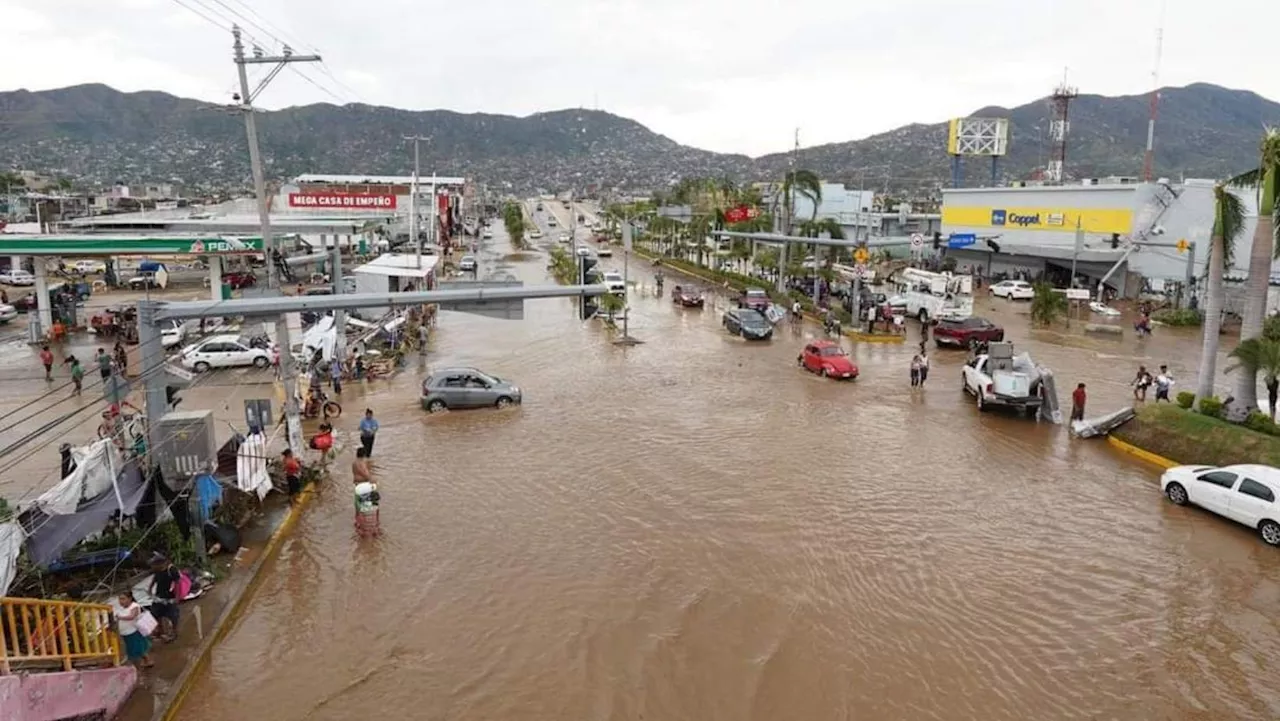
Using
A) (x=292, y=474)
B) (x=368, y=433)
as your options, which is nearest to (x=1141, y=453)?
(x=368, y=433)

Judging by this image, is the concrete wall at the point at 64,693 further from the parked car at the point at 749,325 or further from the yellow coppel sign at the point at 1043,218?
the yellow coppel sign at the point at 1043,218

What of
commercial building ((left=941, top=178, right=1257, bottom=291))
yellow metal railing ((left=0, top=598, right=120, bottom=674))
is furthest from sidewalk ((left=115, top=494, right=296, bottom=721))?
commercial building ((left=941, top=178, right=1257, bottom=291))

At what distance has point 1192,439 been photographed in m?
18.9

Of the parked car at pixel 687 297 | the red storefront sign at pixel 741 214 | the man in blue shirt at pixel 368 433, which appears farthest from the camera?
the red storefront sign at pixel 741 214

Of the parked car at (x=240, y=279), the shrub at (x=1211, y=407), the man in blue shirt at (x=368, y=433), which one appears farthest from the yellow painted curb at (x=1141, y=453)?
the parked car at (x=240, y=279)

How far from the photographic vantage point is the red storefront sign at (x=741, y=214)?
60844mm

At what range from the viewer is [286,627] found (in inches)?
449

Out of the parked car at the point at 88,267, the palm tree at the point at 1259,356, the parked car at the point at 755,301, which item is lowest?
the parked car at the point at 755,301

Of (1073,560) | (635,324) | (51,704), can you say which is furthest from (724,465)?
(635,324)

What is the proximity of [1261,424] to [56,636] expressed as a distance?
23.0 m

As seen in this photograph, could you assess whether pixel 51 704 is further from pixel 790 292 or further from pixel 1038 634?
pixel 790 292

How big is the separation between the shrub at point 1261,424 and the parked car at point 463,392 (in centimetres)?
1871

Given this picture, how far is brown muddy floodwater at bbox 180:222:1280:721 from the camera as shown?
32.6 feet

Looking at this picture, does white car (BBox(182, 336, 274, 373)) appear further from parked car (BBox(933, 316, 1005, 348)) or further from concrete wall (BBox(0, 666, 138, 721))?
parked car (BBox(933, 316, 1005, 348))
